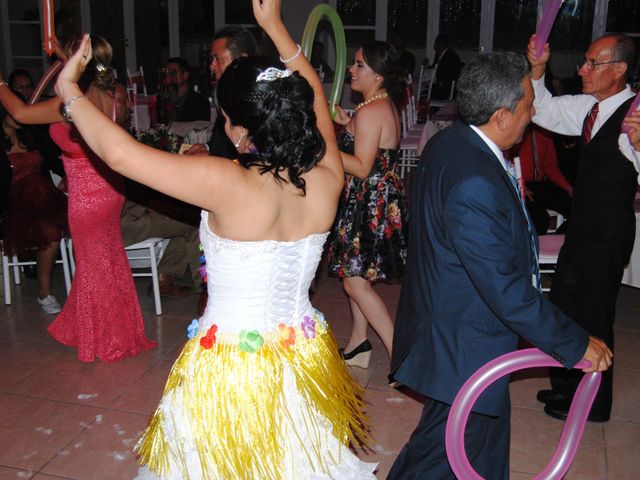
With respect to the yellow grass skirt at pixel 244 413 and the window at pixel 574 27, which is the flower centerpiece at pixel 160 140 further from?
the window at pixel 574 27

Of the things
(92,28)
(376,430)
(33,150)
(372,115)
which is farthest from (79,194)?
(92,28)

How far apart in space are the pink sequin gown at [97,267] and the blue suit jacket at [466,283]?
6.84 ft

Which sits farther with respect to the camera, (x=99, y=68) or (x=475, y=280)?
(x=99, y=68)

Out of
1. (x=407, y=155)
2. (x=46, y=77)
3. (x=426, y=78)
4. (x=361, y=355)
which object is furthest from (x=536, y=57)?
(x=426, y=78)

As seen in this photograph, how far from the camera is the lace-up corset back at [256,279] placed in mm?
1894

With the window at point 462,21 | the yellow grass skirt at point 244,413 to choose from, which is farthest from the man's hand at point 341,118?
the window at point 462,21

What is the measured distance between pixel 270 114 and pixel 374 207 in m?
1.66

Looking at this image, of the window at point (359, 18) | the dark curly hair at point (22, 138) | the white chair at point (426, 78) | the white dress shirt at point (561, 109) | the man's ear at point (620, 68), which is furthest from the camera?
the window at point (359, 18)

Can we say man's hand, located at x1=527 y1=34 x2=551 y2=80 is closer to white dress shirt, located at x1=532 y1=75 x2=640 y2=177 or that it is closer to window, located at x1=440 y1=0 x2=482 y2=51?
white dress shirt, located at x1=532 y1=75 x2=640 y2=177

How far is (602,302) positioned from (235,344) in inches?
Answer: 68.9

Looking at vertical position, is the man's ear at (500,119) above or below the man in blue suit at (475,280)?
above

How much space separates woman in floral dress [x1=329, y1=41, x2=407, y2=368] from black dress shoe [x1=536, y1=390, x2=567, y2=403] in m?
0.76

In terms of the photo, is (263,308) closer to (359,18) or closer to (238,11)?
(359,18)

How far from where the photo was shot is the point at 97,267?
12.4 feet
